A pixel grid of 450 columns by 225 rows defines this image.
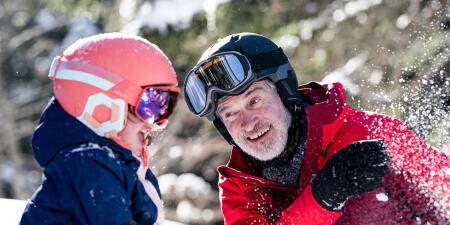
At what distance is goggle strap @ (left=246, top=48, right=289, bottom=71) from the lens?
10.1 feet

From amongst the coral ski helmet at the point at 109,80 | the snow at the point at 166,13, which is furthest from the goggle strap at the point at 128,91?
the snow at the point at 166,13

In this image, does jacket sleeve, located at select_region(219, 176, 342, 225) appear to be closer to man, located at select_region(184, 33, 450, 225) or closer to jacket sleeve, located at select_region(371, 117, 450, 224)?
man, located at select_region(184, 33, 450, 225)

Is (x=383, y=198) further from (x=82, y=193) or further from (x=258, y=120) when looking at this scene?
(x=82, y=193)

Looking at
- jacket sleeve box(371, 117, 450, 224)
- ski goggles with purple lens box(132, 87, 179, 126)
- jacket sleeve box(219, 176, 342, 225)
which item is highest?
ski goggles with purple lens box(132, 87, 179, 126)

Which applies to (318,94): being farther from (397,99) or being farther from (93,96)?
(397,99)

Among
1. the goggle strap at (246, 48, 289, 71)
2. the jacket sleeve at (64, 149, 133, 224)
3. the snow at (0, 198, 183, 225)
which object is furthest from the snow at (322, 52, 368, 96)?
the jacket sleeve at (64, 149, 133, 224)

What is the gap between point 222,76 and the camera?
3.00 metres

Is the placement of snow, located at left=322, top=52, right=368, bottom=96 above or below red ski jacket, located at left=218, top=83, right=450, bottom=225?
below

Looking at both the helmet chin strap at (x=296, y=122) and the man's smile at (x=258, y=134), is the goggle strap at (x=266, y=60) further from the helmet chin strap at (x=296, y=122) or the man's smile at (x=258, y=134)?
the man's smile at (x=258, y=134)

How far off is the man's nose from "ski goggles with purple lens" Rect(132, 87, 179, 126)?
867mm

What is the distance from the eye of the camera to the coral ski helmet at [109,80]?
197 cm

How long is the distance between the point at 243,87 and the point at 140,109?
1.07 meters

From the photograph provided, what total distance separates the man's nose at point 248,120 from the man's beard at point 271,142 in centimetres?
3

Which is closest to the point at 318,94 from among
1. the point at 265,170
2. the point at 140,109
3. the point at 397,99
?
the point at 265,170
